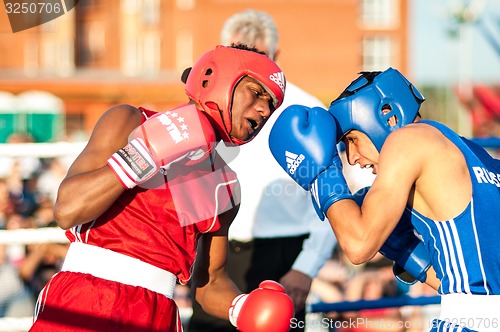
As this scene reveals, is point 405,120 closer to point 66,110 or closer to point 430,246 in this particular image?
point 430,246

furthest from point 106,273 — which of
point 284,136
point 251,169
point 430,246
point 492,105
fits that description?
point 492,105

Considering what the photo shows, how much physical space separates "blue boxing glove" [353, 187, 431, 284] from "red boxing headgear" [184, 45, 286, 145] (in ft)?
1.65

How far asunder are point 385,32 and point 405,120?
38.1 m

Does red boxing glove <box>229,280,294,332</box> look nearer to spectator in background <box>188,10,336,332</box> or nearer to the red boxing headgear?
the red boxing headgear

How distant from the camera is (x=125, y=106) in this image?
236 centimetres

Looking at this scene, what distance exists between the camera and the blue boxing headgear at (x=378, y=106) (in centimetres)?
233

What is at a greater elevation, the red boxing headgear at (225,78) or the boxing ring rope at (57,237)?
the red boxing headgear at (225,78)

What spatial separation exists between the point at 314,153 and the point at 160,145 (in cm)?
49

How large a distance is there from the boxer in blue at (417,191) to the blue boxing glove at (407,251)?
0.22m

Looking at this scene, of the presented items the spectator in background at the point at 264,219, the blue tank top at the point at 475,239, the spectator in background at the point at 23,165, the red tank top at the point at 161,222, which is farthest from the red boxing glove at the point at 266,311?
the spectator in background at the point at 23,165

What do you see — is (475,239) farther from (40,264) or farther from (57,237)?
(40,264)

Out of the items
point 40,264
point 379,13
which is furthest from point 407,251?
point 379,13

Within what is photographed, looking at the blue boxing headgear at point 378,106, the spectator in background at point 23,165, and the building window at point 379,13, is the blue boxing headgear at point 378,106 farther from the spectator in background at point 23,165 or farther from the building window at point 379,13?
the building window at point 379,13

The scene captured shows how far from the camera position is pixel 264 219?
11.3 ft
